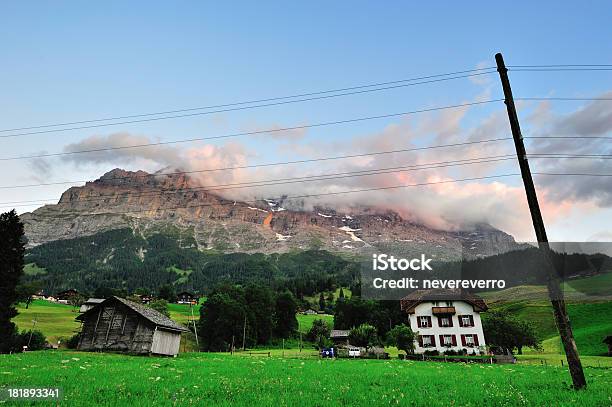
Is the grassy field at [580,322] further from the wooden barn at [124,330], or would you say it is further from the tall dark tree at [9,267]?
the tall dark tree at [9,267]

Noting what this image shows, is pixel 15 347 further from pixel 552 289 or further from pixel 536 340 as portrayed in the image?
pixel 536 340

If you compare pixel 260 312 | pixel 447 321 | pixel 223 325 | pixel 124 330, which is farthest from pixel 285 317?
pixel 124 330

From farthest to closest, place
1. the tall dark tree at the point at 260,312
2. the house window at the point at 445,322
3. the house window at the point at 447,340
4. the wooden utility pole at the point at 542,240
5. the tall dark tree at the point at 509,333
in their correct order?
1. the tall dark tree at the point at 260,312
2. the house window at the point at 445,322
3. the house window at the point at 447,340
4. the tall dark tree at the point at 509,333
5. the wooden utility pole at the point at 542,240

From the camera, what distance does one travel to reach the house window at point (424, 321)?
73.4 m

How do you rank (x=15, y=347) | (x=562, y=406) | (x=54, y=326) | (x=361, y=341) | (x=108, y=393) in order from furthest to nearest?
(x=54, y=326), (x=361, y=341), (x=15, y=347), (x=108, y=393), (x=562, y=406)

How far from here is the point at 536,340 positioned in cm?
6556

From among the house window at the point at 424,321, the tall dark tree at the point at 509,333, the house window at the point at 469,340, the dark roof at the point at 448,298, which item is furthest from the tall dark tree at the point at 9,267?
the tall dark tree at the point at 509,333

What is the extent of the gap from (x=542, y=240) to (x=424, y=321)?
64.0m

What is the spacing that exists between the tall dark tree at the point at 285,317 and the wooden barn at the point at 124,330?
68.9 meters

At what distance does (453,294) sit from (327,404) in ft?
238

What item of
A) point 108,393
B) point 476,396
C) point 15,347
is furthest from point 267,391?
point 15,347

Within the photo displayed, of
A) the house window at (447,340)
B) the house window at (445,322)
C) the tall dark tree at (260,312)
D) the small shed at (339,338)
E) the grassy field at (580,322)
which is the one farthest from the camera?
the small shed at (339,338)

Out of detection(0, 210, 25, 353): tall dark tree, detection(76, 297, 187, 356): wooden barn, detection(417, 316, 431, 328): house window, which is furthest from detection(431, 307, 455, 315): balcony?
detection(0, 210, 25, 353): tall dark tree

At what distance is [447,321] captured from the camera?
72.9m
